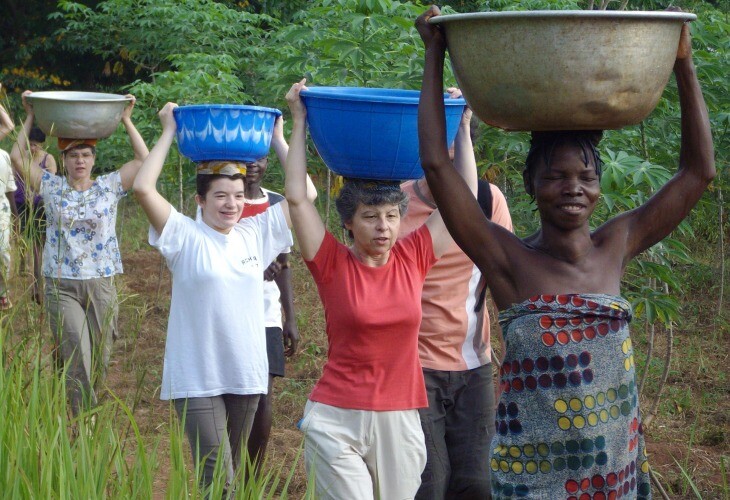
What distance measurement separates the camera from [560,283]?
9.01ft

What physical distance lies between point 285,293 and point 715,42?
7.81 ft

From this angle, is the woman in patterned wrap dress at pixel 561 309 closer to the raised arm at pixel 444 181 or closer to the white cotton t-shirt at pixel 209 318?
the raised arm at pixel 444 181

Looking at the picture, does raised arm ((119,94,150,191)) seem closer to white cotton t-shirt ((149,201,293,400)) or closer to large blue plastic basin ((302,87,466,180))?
white cotton t-shirt ((149,201,293,400))

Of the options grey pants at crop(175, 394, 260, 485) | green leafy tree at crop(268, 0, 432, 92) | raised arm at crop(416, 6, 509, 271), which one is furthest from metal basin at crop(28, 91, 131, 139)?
raised arm at crop(416, 6, 509, 271)

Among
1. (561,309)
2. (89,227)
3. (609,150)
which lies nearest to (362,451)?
(561,309)

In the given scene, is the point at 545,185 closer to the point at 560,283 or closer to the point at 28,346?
the point at 560,283

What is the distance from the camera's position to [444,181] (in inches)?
109

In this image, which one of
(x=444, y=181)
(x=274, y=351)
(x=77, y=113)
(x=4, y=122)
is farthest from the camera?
(x=77, y=113)

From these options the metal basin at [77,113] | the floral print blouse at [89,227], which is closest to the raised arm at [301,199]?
the metal basin at [77,113]

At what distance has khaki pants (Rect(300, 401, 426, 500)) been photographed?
350cm

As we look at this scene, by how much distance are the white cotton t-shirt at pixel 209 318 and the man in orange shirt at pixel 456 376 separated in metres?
0.72

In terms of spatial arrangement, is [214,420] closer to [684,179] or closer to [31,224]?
[31,224]

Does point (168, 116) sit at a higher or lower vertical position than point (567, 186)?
higher

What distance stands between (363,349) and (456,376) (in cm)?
66
